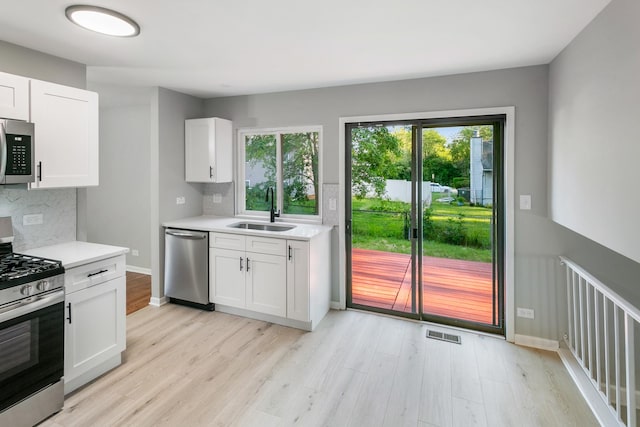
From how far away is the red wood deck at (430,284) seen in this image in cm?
333

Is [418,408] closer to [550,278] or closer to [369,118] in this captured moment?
[550,278]

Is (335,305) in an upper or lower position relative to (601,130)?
lower

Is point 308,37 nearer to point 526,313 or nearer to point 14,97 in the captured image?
point 14,97

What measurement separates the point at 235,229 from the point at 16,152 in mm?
1820

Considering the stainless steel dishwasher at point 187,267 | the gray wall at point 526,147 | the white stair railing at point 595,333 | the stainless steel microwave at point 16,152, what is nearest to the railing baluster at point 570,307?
the white stair railing at point 595,333

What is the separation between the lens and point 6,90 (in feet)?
7.10

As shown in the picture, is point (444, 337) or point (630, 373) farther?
point (444, 337)

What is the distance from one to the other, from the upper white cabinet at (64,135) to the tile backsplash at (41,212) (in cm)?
35

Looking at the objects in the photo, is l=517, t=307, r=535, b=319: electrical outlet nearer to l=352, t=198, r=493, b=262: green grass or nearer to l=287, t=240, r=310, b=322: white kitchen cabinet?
l=352, t=198, r=493, b=262: green grass

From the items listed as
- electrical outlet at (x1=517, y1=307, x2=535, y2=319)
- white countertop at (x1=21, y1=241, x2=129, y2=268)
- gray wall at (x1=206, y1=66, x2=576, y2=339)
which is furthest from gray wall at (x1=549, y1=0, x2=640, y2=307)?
white countertop at (x1=21, y1=241, x2=129, y2=268)

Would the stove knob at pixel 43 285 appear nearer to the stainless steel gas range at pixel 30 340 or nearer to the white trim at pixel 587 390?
the stainless steel gas range at pixel 30 340

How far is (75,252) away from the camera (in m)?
2.53

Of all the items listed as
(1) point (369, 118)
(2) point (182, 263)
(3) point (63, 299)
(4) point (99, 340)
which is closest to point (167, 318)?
(2) point (182, 263)

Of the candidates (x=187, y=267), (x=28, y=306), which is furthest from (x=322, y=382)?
(x=187, y=267)
